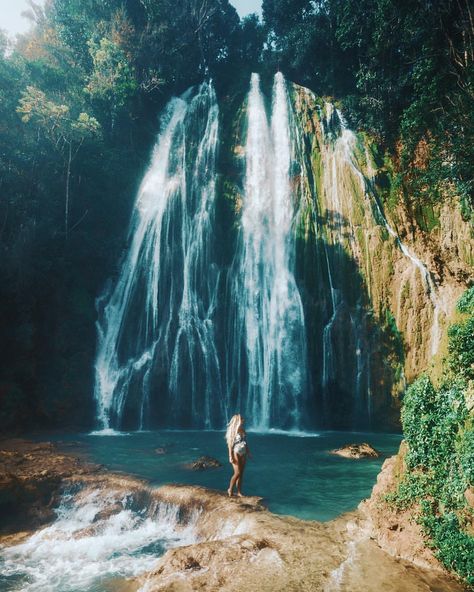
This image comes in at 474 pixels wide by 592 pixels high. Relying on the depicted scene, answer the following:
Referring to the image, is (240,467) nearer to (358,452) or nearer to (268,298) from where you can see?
(358,452)

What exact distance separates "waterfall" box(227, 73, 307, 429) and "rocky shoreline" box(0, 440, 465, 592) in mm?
9915

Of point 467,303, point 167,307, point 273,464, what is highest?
point 167,307

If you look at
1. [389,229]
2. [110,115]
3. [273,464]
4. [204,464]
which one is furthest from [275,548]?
[110,115]

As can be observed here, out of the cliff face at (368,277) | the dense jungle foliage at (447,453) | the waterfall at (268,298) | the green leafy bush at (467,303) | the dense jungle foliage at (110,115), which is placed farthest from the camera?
the waterfall at (268,298)

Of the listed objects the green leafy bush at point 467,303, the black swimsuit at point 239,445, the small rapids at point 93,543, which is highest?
the green leafy bush at point 467,303

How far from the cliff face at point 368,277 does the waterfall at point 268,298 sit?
22.5 inches

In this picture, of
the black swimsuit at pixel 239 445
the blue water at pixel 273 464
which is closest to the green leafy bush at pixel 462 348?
the blue water at pixel 273 464

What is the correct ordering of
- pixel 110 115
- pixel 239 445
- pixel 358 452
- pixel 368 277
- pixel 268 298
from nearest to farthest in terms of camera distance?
pixel 239 445 < pixel 358 452 < pixel 368 277 < pixel 268 298 < pixel 110 115

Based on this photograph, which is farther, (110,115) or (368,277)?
(110,115)

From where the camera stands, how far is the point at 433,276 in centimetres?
1727

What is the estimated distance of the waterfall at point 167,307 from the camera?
17.5 meters

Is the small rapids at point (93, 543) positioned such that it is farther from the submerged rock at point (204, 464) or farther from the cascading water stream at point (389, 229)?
the cascading water stream at point (389, 229)

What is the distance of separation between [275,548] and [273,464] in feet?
18.2

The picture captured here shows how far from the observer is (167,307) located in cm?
1912
